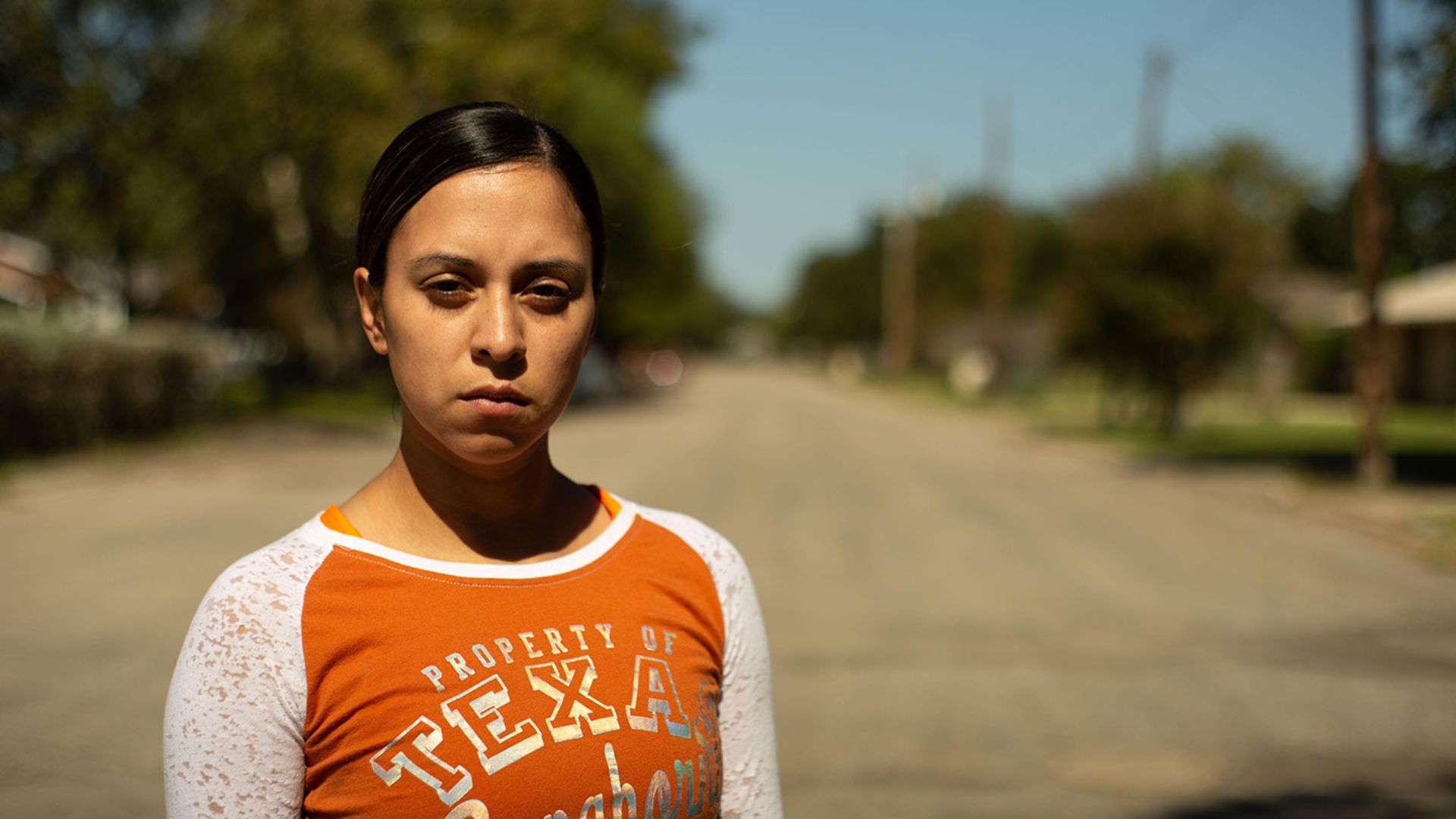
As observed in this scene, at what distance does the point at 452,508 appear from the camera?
1.64 meters

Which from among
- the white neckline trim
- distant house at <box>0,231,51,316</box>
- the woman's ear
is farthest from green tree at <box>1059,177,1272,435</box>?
distant house at <box>0,231,51,316</box>

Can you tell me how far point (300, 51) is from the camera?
2266 centimetres

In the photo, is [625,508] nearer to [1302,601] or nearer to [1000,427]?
[1302,601]

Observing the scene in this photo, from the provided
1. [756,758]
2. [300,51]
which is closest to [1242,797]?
[756,758]

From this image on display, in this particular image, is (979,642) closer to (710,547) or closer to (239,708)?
(710,547)

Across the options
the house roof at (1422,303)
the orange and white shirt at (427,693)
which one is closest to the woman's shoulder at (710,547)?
the orange and white shirt at (427,693)

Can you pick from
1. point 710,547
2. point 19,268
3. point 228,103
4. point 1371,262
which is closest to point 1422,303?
point 1371,262

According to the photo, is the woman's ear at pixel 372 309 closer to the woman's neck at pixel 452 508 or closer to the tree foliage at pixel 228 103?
the woman's neck at pixel 452 508

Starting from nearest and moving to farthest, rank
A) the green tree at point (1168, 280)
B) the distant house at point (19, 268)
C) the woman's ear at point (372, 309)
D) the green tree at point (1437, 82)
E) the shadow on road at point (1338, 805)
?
the woman's ear at point (372, 309)
the shadow on road at point (1338, 805)
the green tree at point (1437, 82)
the green tree at point (1168, 280)
the distant house at point (19, 268)

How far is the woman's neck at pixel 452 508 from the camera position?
1.62 m

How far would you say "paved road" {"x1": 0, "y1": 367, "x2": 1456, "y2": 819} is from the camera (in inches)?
205

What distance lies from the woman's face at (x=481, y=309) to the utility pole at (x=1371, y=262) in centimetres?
1642

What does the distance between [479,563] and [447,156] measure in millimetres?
509

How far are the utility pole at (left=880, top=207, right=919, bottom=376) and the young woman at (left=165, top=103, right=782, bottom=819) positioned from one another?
214 ft
